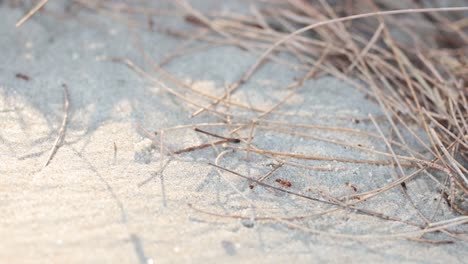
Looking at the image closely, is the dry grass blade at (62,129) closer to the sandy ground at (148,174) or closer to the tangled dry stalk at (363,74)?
the sandy ground at (148,174)

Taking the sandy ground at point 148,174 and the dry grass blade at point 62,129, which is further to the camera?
the dry grass blade at point 62,129

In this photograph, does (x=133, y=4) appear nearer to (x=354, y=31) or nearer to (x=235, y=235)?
(x=354, y=31)

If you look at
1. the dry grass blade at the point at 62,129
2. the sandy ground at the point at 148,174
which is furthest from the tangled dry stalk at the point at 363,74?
the dry grass blade at the point at 62,129

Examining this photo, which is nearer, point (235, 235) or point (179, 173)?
point (235, 235)

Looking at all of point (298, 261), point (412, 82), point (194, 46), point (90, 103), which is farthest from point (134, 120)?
point (412, 82)

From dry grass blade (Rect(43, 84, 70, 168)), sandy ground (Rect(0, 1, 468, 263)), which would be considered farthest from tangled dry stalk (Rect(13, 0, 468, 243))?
dry grass blade (Rect(43, 84, 70, 168))

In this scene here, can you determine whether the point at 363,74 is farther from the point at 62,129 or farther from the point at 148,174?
the point at 62,129
